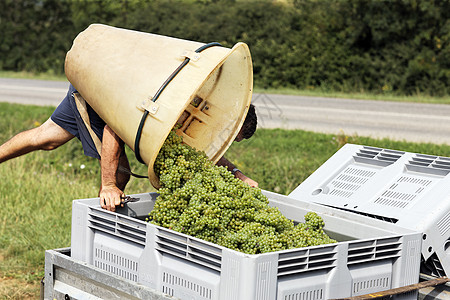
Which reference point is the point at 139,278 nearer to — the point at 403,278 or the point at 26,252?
the point at 403,278

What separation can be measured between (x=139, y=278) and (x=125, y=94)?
0.83m

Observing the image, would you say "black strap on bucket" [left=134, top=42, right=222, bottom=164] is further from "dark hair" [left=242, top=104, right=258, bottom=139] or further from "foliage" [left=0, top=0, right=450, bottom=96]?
"foliage" [left=0, top=0, right=450, bottom=96]

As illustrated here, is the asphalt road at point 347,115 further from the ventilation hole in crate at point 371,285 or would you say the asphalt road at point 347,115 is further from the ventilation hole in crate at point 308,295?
the ventilation hole in crate at point 308,295

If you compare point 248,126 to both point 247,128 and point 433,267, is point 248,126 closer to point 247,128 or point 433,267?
point 247,128

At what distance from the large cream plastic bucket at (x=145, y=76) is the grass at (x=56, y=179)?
1954 millimetres

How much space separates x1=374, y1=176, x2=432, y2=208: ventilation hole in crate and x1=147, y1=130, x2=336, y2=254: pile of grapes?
0.48 meters

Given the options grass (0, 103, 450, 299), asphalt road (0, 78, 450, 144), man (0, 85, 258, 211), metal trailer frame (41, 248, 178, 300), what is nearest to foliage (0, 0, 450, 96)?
asphalt road (0, 78, 450, 144)

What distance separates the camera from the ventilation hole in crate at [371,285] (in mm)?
2396

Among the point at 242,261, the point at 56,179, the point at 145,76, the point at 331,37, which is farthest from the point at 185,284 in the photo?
the point at 331,37

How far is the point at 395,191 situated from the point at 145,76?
4.68 feet

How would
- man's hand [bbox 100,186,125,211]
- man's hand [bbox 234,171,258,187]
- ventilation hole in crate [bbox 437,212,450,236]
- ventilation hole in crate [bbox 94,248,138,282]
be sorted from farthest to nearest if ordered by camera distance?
man's hand [bbox 234,171,258,187] → man's hand [bbox 100,186,125,211] → ventilation hole in crate [bbox 437,212,450,236] → ventilation hole in crate [bbox 94,248,138,282]

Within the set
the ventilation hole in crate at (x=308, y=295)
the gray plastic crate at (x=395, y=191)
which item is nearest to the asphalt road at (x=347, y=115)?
the gray plastic crate at (x=395, y=191)

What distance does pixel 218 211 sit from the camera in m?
2.68

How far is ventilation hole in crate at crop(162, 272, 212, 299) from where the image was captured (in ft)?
7.34
